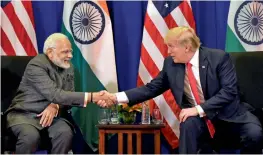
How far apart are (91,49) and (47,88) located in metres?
1.01

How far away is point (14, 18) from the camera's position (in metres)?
4.79

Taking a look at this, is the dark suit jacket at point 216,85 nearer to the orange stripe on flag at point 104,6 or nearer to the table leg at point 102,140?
the table leg at point 102,140

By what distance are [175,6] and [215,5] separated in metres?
0.47

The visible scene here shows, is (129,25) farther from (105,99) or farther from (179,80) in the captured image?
(179,80)

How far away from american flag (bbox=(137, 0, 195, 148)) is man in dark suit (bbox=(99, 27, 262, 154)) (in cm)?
81

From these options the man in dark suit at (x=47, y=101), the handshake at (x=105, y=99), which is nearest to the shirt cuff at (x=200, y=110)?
the handshake at (x=105, y=99)

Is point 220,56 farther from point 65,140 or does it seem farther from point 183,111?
point 65,140

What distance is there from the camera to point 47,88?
12.6 ft

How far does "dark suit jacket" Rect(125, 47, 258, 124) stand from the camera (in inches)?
142

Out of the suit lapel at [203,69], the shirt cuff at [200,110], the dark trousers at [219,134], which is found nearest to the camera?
the dark trousers at [219,134]

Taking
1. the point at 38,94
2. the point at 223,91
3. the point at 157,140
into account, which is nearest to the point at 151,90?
the point at 157,140

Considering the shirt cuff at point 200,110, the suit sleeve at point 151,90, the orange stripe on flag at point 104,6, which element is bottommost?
the shirt cuff at point 200,110

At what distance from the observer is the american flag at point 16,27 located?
479cm

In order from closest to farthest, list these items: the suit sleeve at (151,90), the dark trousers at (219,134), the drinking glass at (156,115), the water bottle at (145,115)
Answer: the dark trousers at (219,134), the suit sleeve at (151,90), the water bottle at (145,115), the drinking glass at (156,115)
